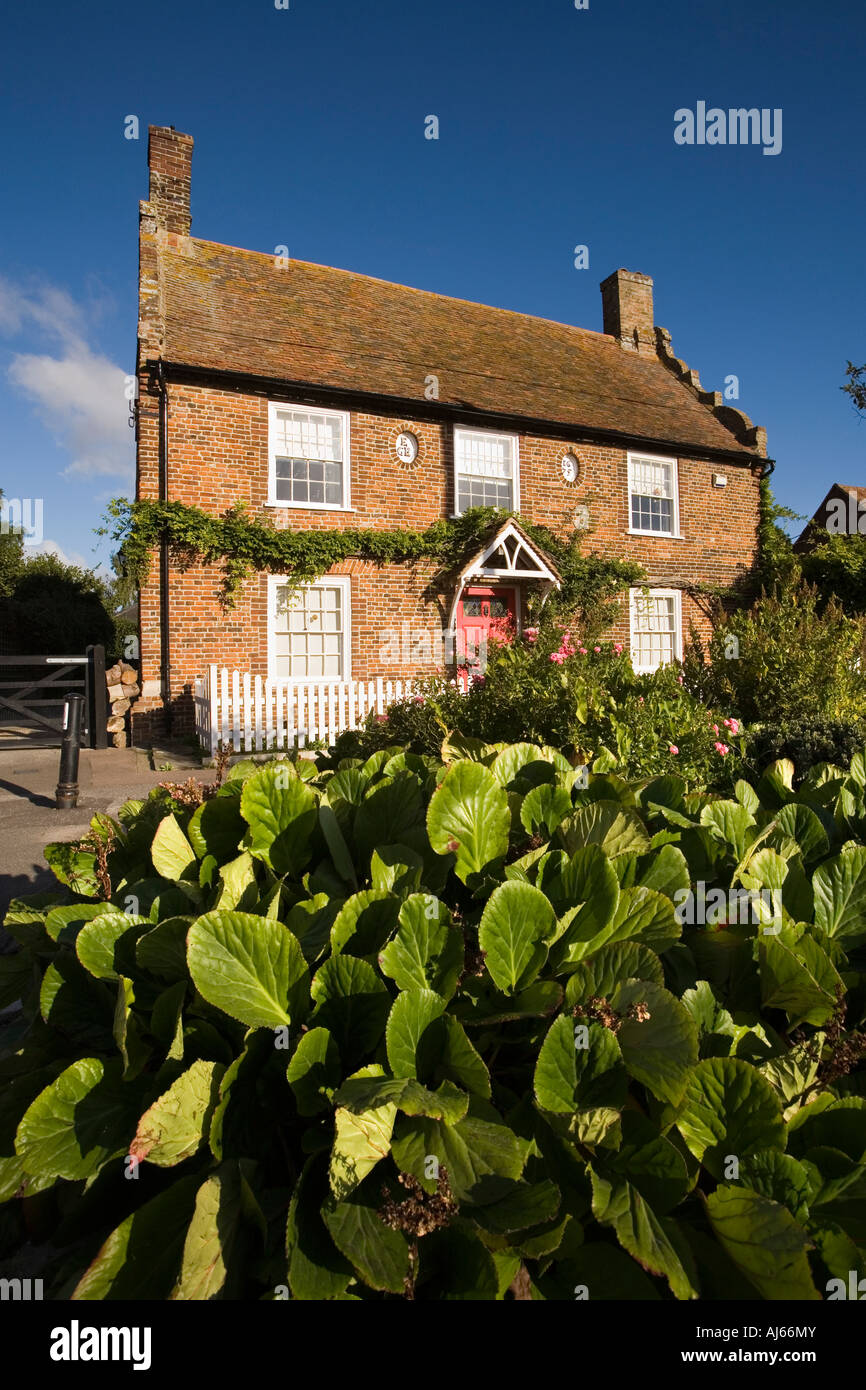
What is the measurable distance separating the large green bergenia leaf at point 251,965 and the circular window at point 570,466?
1550 cm

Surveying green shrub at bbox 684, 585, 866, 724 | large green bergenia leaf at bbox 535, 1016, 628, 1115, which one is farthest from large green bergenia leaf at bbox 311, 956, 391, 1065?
green shrub at bbox 684, 585, 866, 724

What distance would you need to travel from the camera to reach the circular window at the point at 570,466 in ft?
50.8

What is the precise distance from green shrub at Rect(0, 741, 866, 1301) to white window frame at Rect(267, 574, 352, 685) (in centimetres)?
1109

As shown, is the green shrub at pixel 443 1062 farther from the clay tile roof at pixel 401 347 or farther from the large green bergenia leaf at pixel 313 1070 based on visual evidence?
the clay tile roof at pixel 401 347

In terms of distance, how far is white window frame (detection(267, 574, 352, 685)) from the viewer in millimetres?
12844

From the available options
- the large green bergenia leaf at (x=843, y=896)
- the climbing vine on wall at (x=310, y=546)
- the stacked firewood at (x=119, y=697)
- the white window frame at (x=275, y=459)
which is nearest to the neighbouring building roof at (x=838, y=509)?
the climbing vine on wall at (x=310, y=546)

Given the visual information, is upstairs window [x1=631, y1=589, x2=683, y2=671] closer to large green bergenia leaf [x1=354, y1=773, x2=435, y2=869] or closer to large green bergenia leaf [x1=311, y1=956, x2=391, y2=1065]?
large green bergenia leaf [x1=354, y1=773, x2=435, y2=869]

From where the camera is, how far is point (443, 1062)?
1030 millimetres

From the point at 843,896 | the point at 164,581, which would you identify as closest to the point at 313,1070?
the point at 843,896

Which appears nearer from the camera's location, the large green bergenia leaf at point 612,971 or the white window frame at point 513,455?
the large green bergenia leaf at point 612,971

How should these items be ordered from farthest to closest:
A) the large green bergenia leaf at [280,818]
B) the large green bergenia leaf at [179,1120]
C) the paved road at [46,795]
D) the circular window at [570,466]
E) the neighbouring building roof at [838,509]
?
the neighbouring building roof at [838,509], the circular window at [570,466], the paved road at [46,795], the large green bergenia leaf at [280,818], the large green bergenia leaf at [179,1120]
